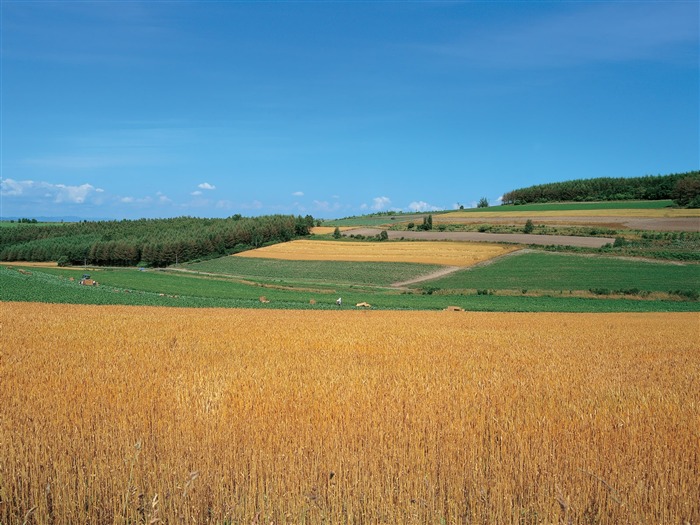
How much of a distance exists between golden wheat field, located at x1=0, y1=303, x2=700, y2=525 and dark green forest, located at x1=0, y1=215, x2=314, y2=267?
92074 millimetres

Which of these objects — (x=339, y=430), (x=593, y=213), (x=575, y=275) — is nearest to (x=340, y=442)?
(x=339, y=430)

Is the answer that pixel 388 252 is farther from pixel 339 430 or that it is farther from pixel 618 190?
pixel 339 430

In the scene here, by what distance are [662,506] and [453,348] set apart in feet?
27.5

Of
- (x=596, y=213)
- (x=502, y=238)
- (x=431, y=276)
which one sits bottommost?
(x=431, y=276)

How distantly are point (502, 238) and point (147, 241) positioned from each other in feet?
220

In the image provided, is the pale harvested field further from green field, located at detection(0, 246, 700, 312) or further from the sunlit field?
green field, located at detection(0, 246, 700, 312)

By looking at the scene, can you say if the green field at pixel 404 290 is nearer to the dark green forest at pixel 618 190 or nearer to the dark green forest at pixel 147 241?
the dark green forest at pixel 147 241

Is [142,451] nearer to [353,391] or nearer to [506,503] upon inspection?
[353,391]

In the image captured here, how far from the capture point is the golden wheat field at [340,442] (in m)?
5.03

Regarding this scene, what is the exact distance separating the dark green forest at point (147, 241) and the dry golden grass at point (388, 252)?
8.36 metres

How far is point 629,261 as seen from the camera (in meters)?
66.3

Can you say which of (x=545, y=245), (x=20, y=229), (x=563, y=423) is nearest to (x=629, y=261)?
(x=545, y=245)

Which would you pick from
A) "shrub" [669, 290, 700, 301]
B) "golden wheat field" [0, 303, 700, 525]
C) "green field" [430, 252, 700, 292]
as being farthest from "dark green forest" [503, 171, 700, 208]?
"golden wheat field" [0, 303, 700, 525]

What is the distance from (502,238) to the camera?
3627 inches
